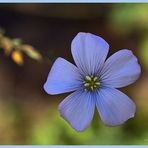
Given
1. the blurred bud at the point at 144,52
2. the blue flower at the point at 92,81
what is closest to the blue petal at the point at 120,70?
the blue flower at the point at 92,81

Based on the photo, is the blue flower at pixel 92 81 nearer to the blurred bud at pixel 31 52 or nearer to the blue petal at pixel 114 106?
the blue petal at pixel 114 106

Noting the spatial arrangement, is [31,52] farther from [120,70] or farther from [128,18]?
[128,18]

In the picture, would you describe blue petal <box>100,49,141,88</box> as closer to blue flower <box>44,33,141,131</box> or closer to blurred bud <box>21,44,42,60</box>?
blue flower <box>44,33,141,131</box>

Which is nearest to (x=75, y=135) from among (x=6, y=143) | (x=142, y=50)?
(x=6, y=143)

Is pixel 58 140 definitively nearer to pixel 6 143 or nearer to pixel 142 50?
pixel 6 143

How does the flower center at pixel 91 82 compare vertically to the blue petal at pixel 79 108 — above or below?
above

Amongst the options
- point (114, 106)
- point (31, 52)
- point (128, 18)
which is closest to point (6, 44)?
point (31, 52)
